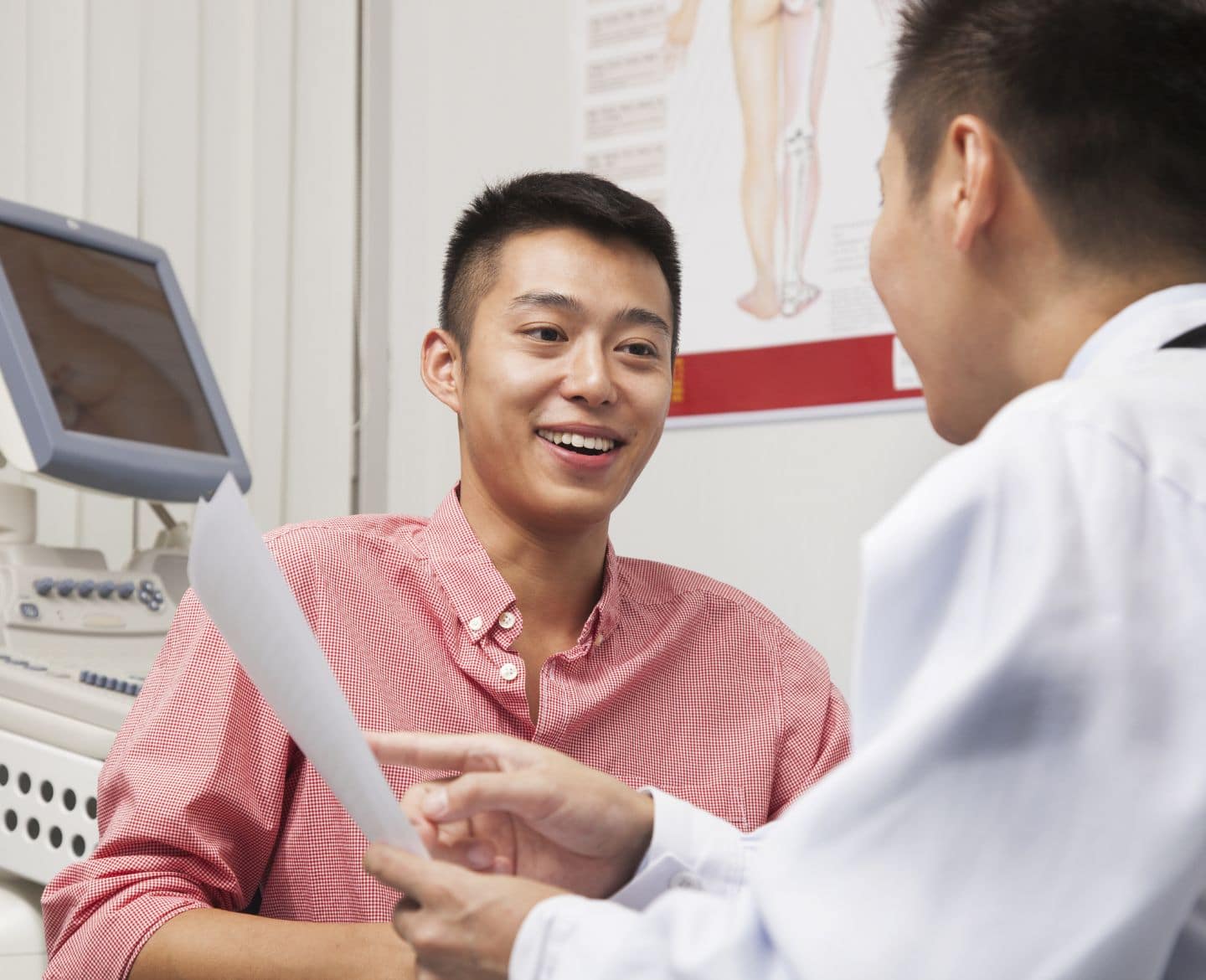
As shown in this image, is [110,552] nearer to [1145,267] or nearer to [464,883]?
[464,883]

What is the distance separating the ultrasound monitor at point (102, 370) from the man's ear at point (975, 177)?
122cm

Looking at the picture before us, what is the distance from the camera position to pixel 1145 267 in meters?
0.79

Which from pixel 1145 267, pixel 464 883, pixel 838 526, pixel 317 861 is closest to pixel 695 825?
pixel 464 883

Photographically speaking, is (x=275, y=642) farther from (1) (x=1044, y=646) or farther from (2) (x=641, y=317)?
(2) (x=641, y=317)

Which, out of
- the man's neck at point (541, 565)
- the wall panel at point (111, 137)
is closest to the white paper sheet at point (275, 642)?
the man's neck at point (541, 565)

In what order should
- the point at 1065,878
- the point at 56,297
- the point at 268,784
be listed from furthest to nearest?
the point at 56,297
the point at 268,784
the point at 1065,878

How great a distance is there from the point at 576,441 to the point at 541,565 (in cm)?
13

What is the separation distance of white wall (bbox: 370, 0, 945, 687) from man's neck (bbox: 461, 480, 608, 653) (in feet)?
2.18

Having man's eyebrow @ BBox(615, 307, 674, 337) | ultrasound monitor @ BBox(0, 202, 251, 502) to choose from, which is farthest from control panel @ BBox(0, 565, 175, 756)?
man's eyebrow @ BBox(615, 307, 674, 337)

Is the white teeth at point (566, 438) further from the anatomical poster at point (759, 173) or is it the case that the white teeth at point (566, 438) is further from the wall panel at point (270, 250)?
the wall panel at point (270, 250)

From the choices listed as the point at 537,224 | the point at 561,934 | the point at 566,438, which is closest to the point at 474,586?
the point at 566,438

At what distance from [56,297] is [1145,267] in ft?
4.71

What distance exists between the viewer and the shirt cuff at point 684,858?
→ 3.29 ft

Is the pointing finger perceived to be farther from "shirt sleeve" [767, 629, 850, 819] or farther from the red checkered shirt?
"shirt sleeve" [767, 629, 850, 819]
